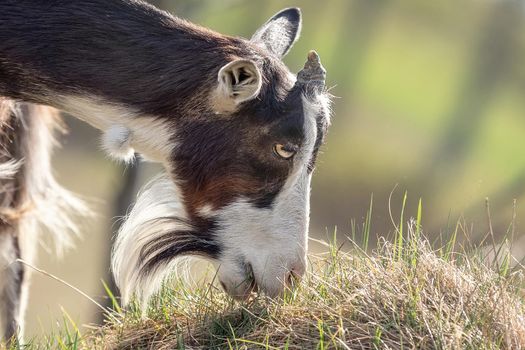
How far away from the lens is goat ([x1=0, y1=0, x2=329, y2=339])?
5207 millimetres

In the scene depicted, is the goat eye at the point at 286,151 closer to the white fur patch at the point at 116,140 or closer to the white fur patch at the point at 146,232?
the white fur patch at the point at 146,232

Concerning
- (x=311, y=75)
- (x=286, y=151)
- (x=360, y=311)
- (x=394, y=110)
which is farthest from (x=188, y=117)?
(x=394, y=110)

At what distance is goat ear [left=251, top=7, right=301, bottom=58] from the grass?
4.14 ft

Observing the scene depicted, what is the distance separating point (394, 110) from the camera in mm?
18703

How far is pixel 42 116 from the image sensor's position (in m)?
7.41

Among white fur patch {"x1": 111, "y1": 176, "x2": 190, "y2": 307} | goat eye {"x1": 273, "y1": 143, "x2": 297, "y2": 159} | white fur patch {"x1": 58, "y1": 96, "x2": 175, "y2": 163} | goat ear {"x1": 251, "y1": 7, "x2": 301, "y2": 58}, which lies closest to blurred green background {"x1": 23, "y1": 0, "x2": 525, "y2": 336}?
goat ear {"x1": 251, "y1": 7, "x2": 301, "y2": 58}

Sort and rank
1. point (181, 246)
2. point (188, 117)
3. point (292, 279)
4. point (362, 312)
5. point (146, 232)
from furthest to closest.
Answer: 1. point (146, 232)
2. point (181, 246)
3. point (188, 117)
4. point (292, 279)
5. point (362, 312)

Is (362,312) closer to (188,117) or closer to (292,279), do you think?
(292,279)

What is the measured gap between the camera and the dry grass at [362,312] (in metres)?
4.37

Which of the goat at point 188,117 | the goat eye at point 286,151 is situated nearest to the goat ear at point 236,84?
the goat at point 188,117

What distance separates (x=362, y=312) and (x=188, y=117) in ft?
4.83

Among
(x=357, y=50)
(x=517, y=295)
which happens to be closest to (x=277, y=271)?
(x=517, y=295)

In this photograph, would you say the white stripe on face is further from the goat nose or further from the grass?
the grass

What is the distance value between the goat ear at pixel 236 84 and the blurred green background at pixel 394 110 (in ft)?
26.6
